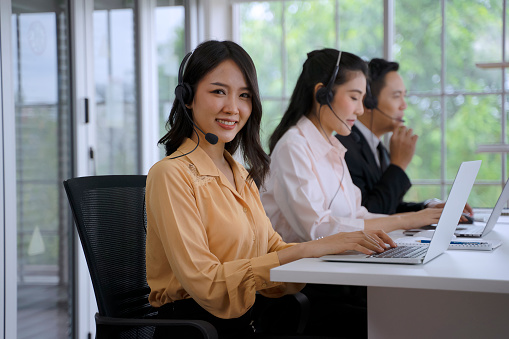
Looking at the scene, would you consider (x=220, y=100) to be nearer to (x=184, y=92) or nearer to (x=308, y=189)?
(x=184, y=92)

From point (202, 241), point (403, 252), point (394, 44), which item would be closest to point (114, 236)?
point (202, 241)


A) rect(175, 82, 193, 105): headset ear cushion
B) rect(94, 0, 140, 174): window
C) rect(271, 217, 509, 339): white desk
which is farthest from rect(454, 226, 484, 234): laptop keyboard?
rect(94, 0, 140, 174): window

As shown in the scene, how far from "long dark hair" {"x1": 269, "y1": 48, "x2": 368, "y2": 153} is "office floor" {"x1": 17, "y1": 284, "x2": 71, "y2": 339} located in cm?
117

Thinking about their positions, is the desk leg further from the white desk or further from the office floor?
the office floor

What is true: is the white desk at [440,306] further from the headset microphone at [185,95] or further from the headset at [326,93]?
the headset at [326,93]

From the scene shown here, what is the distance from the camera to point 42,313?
2582mm

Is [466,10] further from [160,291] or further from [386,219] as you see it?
[160,291]

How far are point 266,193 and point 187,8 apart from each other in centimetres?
238

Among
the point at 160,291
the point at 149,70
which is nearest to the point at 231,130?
the point at 160,291

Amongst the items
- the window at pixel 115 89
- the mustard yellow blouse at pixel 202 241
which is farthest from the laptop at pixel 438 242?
the window at pixel 115 89

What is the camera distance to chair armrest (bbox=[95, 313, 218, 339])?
4.04 ft

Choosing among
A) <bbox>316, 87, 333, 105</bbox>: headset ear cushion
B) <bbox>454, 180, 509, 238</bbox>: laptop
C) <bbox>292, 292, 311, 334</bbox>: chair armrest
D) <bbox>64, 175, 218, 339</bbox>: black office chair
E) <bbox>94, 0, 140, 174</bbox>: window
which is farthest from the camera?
<bbox>94, 0, 140, 174</bbox>: window

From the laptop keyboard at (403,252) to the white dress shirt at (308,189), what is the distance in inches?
19.2

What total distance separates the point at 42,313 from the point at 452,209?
1916 mm
